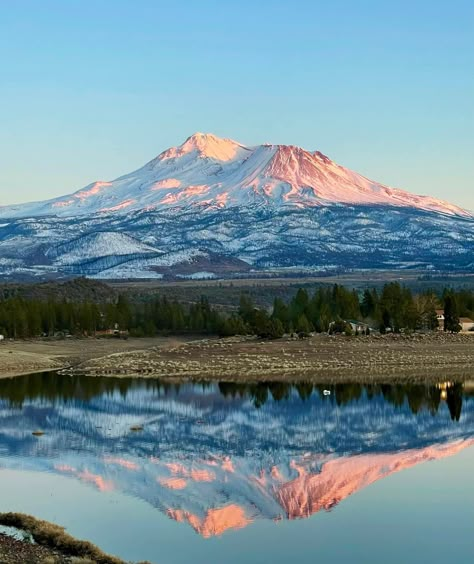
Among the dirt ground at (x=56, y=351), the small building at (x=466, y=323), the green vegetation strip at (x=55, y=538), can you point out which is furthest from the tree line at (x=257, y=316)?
the green vegetation strip at (x=55, y=538)

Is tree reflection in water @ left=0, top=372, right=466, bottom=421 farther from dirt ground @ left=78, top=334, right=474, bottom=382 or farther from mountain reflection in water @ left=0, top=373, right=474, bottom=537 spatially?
dirt ground @ left=78, top=334, right=474, bottom=382

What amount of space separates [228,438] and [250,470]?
261 inches

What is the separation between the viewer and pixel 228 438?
133 feet

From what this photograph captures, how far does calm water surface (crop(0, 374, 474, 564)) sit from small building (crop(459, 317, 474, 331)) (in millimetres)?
31997

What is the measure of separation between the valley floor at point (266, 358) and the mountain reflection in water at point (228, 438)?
4421 millimetres

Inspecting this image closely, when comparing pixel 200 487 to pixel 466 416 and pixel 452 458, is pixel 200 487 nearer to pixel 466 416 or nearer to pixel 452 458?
pixel 452 458

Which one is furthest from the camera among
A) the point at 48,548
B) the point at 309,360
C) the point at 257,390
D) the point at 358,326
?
the point at 358,326

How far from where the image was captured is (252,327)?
271 feet

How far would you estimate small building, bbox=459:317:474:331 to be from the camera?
8562 centimetres

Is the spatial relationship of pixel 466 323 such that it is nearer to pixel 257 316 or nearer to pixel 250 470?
pixel 257 316

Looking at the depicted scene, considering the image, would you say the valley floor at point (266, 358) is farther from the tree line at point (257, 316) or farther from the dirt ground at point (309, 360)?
the tree line at point (257, 316)

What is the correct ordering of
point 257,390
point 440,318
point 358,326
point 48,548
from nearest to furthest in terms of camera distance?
point 48,548
point 257,390
point 358,326
point 440,318

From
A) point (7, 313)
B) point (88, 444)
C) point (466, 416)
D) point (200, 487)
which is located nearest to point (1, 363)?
point (7, 313)

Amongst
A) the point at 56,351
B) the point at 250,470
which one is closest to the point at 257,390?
the point at 250,470
